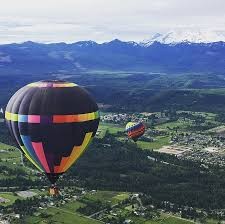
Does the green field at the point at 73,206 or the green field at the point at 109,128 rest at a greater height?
the green field at the point at 109,128

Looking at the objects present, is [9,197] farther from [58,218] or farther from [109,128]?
[109,128]

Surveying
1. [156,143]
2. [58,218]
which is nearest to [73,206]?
[58,218]

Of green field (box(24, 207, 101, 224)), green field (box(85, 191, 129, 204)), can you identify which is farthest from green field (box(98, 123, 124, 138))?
green field (box(24, 207, 101, 224))

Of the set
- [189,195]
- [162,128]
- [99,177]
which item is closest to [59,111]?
[189,195]

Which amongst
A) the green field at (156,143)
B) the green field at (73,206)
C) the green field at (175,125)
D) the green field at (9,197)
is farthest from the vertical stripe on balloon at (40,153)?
the green field at (175,125)

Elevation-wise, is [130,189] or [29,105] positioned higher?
[29,105]

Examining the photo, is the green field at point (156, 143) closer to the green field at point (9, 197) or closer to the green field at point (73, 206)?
the green field at point (9, 197)

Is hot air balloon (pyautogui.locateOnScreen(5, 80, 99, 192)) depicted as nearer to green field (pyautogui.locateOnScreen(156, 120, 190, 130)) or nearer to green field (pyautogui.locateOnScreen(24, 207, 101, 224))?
green field (pyautogui.locateOnScreen(24, 207, 101, 224))

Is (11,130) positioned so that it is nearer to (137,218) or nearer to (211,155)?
(137,218)
